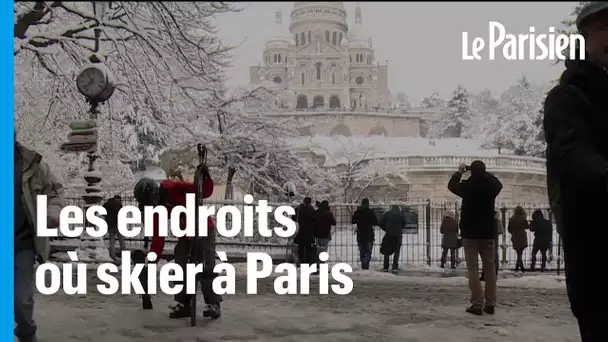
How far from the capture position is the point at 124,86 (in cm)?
560

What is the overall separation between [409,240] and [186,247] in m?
3.27

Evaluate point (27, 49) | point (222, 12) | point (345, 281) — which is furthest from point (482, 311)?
point (27, 49)

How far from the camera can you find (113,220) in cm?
542

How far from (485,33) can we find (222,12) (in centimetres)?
225

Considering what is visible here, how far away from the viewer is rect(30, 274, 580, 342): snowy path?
3.18m

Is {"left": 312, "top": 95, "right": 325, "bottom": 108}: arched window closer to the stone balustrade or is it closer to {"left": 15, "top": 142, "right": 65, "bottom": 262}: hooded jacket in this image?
the stone balustrade

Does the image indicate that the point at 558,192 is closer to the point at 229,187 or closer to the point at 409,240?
the point at 229,187

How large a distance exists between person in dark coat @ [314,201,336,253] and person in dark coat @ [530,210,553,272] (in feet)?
6.28

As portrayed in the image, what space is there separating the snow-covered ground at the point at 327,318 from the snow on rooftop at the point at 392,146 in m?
1.23

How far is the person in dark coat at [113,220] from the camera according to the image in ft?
17.1

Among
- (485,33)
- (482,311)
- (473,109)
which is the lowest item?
(482,311)

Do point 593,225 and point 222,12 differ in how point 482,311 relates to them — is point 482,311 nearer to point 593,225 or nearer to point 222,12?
point 593,225

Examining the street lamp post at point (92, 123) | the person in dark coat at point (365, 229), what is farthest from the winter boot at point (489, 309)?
the street lamp post at point (92, 123)

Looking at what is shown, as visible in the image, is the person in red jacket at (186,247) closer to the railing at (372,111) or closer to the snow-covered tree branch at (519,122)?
the railing at (372,111)
